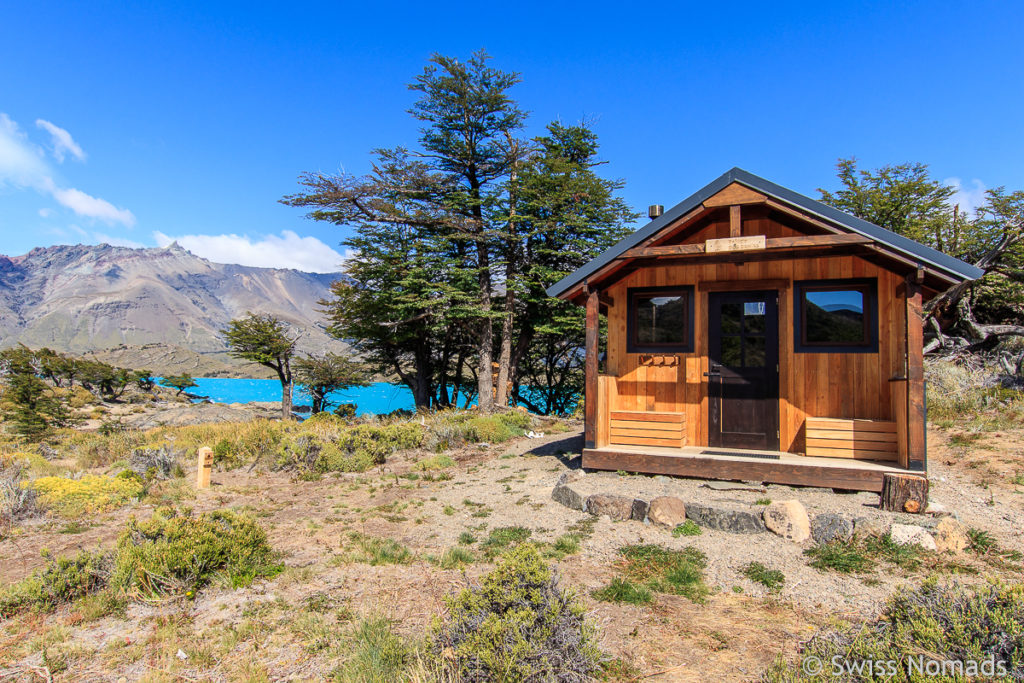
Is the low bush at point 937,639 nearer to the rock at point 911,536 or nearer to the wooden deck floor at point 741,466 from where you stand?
the rock at point 911,536

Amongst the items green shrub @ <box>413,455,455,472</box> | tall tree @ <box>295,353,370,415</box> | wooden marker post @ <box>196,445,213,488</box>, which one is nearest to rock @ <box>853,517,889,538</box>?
green shrub @ <box>413,455,455,472</box>

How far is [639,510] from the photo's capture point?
7.04 m

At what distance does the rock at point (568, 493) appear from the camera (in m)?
7.66

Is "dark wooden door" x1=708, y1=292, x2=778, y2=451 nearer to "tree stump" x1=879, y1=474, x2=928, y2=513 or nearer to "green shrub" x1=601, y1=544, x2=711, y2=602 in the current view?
"tree stump" x1=879, y1=474, x2=928, y2=513

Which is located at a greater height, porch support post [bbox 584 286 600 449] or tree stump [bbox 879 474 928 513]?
porch support post [bbox 584 286 600 449]

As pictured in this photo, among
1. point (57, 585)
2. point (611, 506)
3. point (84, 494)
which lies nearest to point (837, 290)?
point (611, 506)

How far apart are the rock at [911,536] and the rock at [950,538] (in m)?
0.06

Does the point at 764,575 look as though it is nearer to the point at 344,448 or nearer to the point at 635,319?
the point at 635,319

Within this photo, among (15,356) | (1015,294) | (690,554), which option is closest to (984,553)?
(690,554)

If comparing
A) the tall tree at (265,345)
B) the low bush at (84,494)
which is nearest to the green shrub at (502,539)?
the low bush at (84,494)

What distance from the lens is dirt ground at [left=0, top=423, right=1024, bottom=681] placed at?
3936mm

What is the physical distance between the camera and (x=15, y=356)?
30.0m

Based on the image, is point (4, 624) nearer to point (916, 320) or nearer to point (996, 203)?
point (916, 320)

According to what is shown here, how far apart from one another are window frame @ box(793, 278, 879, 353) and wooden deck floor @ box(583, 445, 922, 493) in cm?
169
